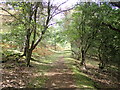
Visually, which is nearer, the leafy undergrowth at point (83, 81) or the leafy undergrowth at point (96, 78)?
the leafy undergrowth at point (83, 81)

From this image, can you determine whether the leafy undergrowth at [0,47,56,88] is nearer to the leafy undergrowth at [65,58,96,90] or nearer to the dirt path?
the dirt path

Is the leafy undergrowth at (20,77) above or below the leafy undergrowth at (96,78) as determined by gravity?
above

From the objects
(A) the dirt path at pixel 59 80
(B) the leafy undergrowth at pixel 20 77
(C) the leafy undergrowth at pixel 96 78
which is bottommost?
(C) the leafy undergrowth at pixel 96 78

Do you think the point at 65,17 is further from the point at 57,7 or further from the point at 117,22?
the point at 117,22

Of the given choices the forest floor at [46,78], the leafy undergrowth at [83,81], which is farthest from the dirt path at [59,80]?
the leafy undergrowth at [83,81]

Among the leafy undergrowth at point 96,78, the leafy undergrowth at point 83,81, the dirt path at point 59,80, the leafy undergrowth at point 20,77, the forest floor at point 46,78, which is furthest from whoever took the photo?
the leafy undergrowth at point 96,78

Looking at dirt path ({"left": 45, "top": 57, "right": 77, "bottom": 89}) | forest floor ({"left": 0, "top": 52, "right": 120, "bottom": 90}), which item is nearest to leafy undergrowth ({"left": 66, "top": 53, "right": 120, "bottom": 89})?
forest floor ({"left": 0, "top": 52, "right": 120, "bottom": 90})

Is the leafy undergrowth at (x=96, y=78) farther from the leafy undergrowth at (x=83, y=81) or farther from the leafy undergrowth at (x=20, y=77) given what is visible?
the leafy undergrowth at (x=20, y=77)

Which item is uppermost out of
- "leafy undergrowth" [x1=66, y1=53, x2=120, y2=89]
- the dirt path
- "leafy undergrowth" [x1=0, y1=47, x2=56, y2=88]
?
"leafy undergrowth" [x1=0, y1=47, x2=56, y2=88]

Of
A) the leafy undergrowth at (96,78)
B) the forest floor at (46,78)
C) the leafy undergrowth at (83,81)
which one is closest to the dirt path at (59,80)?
the forest floor at (46,78)

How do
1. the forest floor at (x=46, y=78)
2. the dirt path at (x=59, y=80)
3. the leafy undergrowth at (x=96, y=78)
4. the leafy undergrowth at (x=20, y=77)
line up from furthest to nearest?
1. the leafy undergrowth at (x=96, y=78)
2. the dirt path at (x=59, y=80)
3. the forest floor at (x=46, y=78)
4. the leafy undergrowth at (x=20, y=77)

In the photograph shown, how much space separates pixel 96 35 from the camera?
A: 1064cm

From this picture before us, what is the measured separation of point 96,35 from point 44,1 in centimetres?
543

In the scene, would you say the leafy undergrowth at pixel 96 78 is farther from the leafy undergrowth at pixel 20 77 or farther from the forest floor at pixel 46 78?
the leafy undergrowth at pixel 20 77
